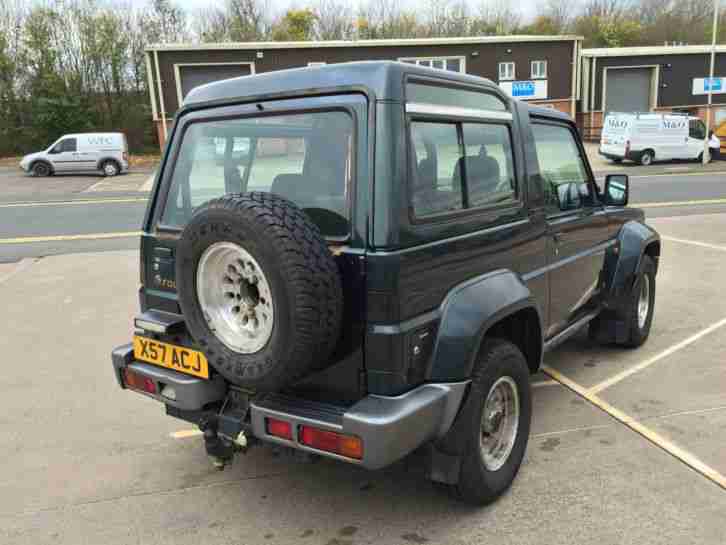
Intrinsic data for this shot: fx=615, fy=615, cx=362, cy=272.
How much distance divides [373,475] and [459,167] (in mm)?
1680

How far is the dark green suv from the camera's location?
236 centimetres

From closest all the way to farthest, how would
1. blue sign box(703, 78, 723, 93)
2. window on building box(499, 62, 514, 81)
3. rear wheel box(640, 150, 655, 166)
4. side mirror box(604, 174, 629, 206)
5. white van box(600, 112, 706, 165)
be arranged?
side mirror box(604, 174, 629, 206) < white van box(600, 112, 706, 165) < rear wheel box(640, 150, 655, 166) < window on building box(499, 62, 514, 81) < blue sign box(703, 78, 723, 93)

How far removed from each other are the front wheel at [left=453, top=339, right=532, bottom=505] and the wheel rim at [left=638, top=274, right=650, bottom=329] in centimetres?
238

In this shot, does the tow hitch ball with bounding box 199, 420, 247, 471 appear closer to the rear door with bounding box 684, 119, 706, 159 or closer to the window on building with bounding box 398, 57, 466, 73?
the rear door with bounding box 684, 119, 706, 159

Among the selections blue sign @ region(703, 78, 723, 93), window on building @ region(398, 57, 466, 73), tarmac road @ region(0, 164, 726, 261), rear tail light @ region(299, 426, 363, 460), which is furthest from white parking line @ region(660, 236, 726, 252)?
blue sign @ region(703, 78, 723, 93)

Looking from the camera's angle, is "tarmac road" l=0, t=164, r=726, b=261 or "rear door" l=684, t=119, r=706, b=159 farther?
"rear door" l=684, t=119, r=706, b=159

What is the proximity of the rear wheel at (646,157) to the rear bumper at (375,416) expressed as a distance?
25.6 m

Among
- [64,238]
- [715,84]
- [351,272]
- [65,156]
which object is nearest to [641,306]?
[351,272]

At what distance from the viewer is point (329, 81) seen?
2.59m

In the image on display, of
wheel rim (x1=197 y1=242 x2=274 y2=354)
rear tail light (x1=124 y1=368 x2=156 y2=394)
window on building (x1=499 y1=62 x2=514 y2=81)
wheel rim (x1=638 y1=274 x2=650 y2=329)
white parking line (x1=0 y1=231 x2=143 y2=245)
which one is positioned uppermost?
window on building (x1=499 y1=62 x2=514 y2=81)

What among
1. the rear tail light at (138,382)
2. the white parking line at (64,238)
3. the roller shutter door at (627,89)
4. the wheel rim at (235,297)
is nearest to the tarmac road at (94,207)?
the white parking line at (64,238)

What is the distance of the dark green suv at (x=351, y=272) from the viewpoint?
236cm

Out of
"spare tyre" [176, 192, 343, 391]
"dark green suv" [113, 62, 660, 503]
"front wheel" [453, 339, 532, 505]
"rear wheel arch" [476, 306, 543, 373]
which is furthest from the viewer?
"rear wheel arch" [476, 306, 543, 373]

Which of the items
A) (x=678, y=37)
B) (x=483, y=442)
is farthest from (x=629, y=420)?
(x=678, y=37)
